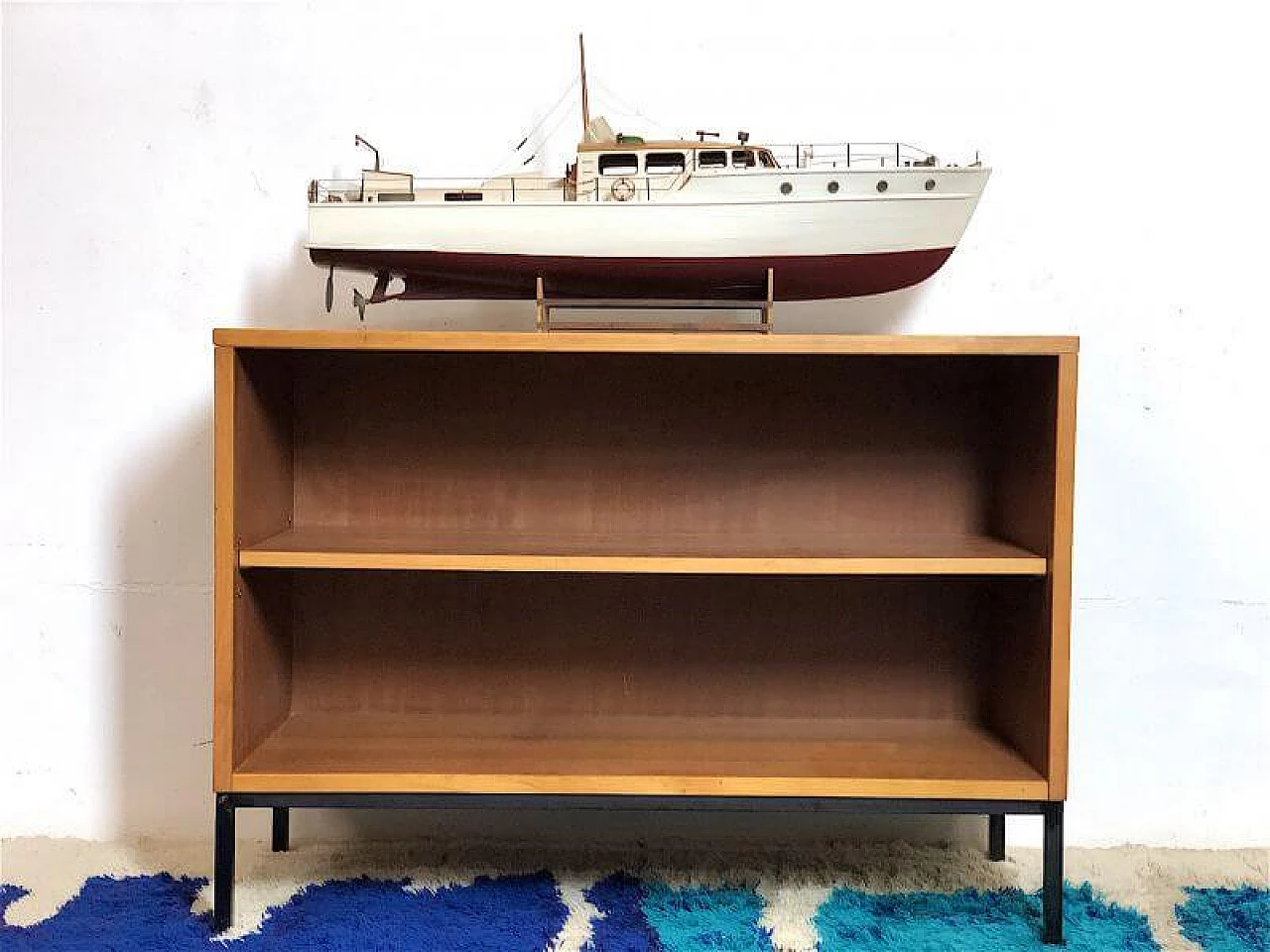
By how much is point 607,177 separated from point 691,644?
0.74 metres

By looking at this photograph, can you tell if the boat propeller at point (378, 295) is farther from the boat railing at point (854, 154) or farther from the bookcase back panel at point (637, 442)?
the boat railing at point (854, 154)

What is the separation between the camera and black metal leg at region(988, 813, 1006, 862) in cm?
169

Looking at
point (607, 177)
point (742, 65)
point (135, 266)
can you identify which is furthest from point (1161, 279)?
point (135, 266)

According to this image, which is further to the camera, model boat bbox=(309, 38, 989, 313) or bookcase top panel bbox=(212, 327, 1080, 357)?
model boat bbox=(309, 38, 989, 313)

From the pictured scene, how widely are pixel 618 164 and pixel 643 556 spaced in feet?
1.81

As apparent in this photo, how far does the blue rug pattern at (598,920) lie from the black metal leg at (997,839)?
12 cm

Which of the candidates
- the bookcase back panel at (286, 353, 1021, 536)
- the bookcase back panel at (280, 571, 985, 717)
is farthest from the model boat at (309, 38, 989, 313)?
the bookcase back panel at (280, 571, 985, 717)

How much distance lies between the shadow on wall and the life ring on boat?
0.34 m

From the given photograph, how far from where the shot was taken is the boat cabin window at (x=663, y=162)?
1444 mm

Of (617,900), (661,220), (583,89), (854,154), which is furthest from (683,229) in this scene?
(617,900)

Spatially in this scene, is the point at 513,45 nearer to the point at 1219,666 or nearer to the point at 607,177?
the point at 607,177

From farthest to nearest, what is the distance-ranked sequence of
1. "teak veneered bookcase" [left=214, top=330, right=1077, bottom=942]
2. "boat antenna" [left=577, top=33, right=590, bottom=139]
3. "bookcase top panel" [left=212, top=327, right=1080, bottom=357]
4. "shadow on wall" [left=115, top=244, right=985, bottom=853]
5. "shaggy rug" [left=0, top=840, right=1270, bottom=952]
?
1. "shadow on wall" [left=115, top=244, right=985, bottom=853]
2. "teak veneered bookcase" [left=214, top=330, right=1077, bottom=942]
3. "boat antenna" [left=577, top=33, right=590, bottom=139]
4. "shaggy rug" [left=0, top=840, right=1270, bottom=952]
5. "bookcase top panel" [left=212, top=327, right=1080, bottom=357]

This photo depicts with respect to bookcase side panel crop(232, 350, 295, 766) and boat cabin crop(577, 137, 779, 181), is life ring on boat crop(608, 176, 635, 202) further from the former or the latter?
bookcase side panel crop(232, 350, 295, 766)

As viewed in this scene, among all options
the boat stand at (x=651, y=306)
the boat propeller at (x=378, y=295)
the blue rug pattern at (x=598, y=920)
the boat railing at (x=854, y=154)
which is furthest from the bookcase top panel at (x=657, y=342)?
the blue rug pattern at (x=598, y=920)
